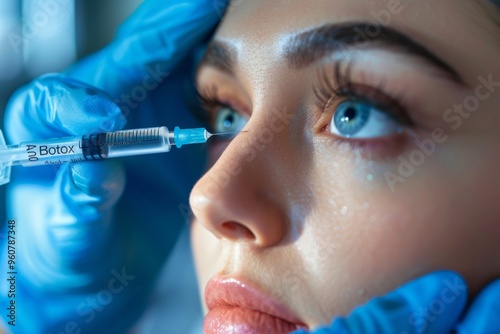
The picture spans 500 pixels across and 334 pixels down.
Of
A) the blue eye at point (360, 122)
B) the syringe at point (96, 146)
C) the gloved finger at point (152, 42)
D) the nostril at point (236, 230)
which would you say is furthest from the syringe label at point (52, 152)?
the blue eye at point (360, 122)

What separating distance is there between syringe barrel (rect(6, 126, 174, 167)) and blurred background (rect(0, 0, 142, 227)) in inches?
9.6

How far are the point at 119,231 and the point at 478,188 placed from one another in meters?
0.63

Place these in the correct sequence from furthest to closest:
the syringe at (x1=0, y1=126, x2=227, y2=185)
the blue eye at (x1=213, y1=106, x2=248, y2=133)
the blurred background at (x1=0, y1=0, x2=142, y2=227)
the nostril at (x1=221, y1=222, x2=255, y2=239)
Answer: the blurred background at (x1=0, y1=0, x2=142, y2=227), the blue eye at (x1=213, y1=106, x2=248, y2=133), the syringe at (x1=0, y1=126, x2=227, y2=185), the nostril at (x1=221, y1=222, x2=255, y2=239)

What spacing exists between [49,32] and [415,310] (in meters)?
0.90

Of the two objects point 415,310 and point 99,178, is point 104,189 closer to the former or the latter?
point 99,178

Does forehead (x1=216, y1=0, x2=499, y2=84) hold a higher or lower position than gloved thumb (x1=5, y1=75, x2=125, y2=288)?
higher

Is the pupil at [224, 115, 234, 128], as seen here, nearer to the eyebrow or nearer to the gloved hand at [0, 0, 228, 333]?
the gloved hand at [0, 0, 228, 333]

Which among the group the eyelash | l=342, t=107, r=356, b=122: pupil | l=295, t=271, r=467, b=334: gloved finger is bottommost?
l=295, t=271, r=467, b=334: gloved finger

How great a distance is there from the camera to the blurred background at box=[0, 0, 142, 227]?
3.62 feet

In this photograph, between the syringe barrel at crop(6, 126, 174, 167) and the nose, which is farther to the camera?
the syringe barrel at crop(6, 126, 174, 167)

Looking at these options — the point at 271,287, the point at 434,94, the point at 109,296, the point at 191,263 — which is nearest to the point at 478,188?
the point at 434,94

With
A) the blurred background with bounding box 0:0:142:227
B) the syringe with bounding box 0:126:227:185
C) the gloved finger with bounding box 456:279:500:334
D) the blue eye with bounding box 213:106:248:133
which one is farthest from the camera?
the blurred background with bounding box 0:0:142:227

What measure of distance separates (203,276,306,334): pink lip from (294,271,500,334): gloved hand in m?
0.08

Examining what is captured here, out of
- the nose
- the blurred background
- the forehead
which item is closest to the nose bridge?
the nose
